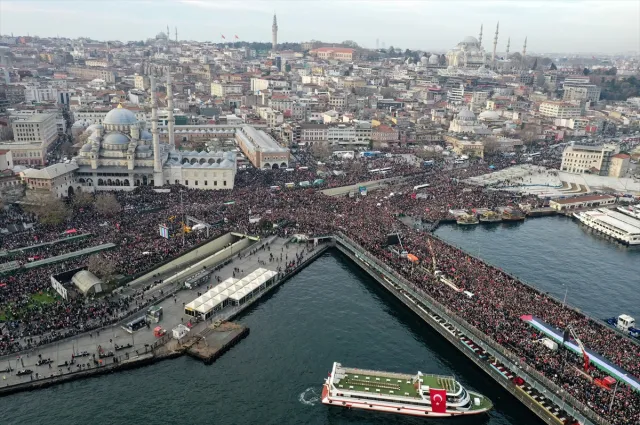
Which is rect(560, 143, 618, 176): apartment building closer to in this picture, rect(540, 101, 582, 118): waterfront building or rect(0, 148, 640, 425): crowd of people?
rect(0, 148, 640, 425): crowd of people

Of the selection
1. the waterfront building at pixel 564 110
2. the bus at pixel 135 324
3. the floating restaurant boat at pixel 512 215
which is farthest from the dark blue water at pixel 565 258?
the waterfront building at pixel 564 110

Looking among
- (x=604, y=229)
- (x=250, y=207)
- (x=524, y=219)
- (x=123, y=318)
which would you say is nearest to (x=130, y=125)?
(x=250, y=207)

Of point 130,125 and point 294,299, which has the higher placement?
point 130,125

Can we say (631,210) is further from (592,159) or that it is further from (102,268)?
(102,268)

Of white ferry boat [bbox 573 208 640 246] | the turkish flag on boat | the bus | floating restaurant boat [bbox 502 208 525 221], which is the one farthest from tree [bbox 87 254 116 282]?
white ferry boat [bbox 573 208 640 246]

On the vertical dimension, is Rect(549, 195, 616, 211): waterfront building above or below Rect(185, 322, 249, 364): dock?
above

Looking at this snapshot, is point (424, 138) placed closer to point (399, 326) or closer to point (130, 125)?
point (130, 125)
